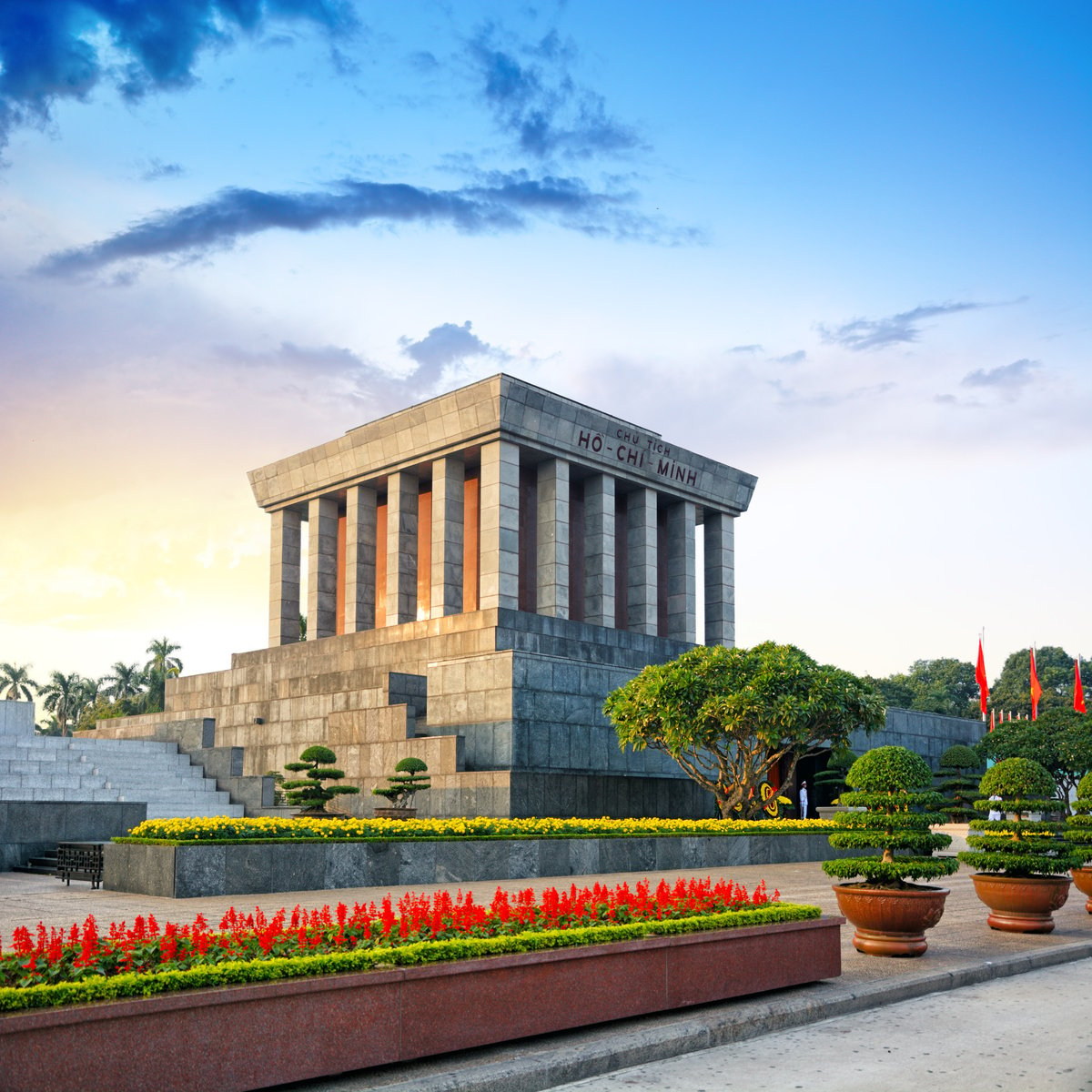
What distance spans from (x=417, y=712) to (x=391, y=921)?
2653 cm

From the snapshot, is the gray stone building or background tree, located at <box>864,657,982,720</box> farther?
background tree, located at <box>864,657,982,720</box>

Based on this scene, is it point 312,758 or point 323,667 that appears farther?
point 323,667

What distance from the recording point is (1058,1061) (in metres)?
9.07

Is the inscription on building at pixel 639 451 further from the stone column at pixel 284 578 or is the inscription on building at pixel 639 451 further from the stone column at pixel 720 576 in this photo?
the stone column at pixel 284 578

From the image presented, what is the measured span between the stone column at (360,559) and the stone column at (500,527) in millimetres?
6426

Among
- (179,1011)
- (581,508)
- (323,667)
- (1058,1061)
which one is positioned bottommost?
(1058,1061)

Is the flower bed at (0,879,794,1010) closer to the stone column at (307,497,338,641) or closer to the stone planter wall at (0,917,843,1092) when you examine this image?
the stone planter wall at (0,917,843,1092)

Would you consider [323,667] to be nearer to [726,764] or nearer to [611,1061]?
[726,764]

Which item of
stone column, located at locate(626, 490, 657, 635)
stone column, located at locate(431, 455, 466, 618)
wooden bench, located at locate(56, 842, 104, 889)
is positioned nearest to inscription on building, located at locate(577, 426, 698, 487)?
stone column, located at locate(626, 490, 657, 635)

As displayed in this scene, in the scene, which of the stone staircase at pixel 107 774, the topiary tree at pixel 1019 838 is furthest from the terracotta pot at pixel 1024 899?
the stone staircase at pixel 107 774

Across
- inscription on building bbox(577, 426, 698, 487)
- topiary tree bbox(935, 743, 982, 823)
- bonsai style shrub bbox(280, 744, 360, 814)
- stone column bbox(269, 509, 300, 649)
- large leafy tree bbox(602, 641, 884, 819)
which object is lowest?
topiary tree bbox(935, 743, 982, 823)

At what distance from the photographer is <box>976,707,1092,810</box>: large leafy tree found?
152 feet

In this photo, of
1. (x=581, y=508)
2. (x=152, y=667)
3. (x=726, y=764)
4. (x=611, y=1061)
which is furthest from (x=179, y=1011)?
(x=152, y=667)

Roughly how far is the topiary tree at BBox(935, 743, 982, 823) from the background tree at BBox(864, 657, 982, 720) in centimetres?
5056
